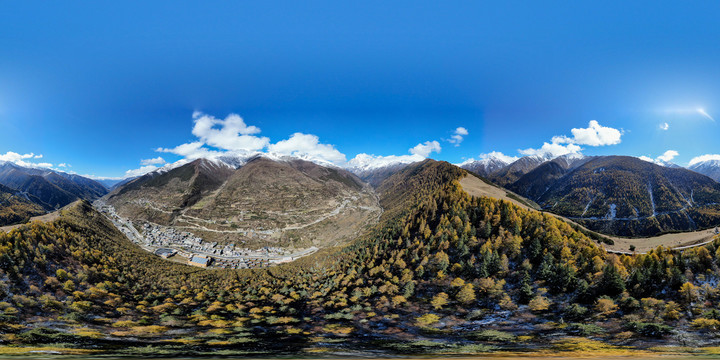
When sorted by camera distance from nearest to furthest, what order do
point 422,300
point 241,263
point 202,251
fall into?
point 422,300, point 241,263, point 202,251

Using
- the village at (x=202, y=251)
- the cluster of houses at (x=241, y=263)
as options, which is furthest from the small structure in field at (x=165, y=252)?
the cluster of houses at (x=241, y=263)

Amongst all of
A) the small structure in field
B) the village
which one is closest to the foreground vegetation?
the village

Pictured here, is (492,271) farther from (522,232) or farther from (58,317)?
(58,317)

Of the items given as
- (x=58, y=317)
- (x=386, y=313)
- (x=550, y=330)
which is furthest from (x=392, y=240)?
(x=58, y=317)

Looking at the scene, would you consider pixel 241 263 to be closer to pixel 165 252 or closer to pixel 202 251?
pixel 202 251

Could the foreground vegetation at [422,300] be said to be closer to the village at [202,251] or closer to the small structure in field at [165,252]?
the village at [202,251]

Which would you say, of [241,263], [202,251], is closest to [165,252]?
[202,251]
